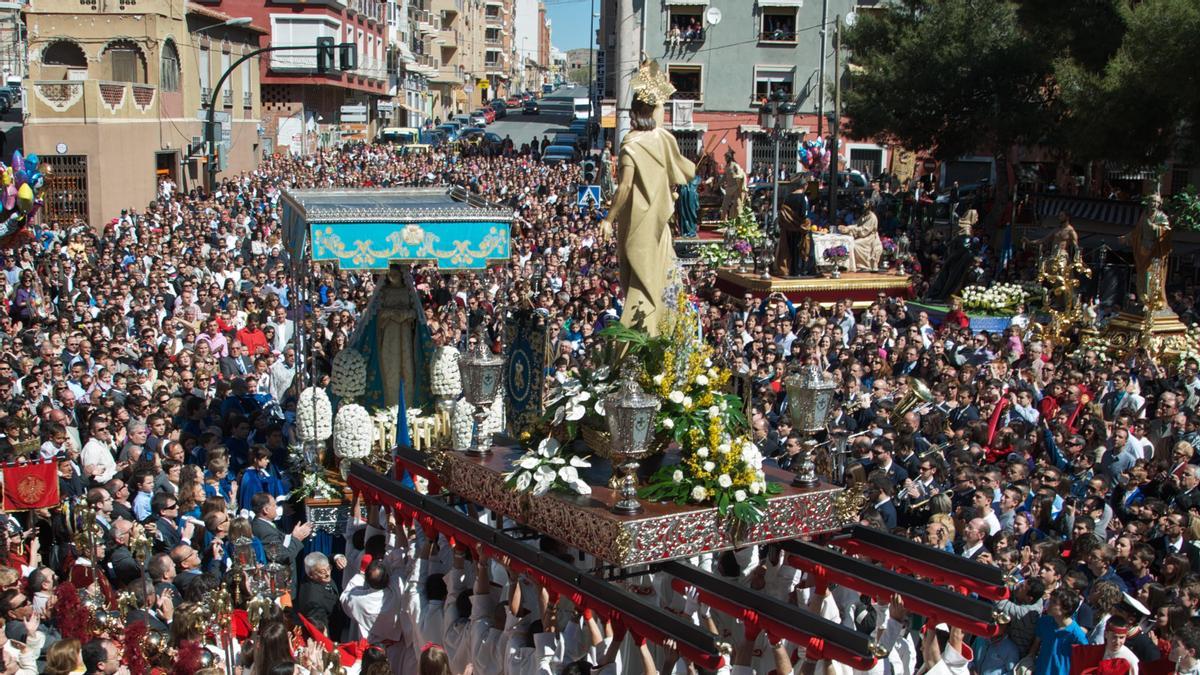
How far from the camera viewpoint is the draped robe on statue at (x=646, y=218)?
7801 millimetres

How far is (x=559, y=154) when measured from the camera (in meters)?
46.2

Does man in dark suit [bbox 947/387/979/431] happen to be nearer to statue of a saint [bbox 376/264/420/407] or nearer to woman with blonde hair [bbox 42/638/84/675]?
statue of a saint [bbox 376/264/420/407]

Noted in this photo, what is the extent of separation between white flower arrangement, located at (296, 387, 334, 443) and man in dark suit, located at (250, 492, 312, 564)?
199 centimetres

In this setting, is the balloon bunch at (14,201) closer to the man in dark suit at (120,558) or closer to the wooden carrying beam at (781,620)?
the man in dark suit at (120,558)

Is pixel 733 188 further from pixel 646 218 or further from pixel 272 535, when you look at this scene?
pixel 646 218

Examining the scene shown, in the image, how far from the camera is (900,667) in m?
6.69

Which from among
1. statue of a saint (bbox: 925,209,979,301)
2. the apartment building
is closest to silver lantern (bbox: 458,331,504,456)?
statue of a saint (bbox: 925,209,979,301)

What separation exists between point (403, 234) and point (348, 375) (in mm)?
1493

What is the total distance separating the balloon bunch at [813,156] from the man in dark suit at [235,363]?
23.5 m

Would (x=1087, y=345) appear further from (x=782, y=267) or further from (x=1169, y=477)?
(x=1169, y=477)

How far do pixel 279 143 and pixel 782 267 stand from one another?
3000 centimetres

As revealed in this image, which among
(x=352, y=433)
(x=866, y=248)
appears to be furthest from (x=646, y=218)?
(x=866, y=248)

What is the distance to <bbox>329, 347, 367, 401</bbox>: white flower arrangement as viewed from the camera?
11.6 metres

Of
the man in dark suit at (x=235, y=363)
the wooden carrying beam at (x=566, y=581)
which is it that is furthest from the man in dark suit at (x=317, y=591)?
the man in dark suit at (x=235, y=363)
